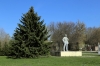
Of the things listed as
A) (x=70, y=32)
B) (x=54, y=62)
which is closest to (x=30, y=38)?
(x=54, y=62)

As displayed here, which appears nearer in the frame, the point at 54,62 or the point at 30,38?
the point at 54,62

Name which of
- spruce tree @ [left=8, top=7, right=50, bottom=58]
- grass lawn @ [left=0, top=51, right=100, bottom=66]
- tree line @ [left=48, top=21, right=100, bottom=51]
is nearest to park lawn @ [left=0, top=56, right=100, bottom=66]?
grass lawn @ [left=0, top=51, right=100, bottom=66]

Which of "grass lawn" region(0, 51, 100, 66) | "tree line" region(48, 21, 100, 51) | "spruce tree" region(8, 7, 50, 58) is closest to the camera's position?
"grass lawn" region(0, 51, 100, 66)

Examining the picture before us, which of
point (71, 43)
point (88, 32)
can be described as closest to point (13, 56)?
point (71, 43)

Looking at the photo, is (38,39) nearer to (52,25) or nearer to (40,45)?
(40,45)

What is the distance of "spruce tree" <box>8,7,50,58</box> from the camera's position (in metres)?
30.8

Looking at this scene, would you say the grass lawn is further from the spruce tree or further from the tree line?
the tree line

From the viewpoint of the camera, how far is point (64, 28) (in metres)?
80.1

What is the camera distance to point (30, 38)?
102 feet

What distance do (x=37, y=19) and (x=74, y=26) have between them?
50249 millimetres

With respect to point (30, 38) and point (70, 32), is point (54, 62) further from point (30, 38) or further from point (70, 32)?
point (70, 32)

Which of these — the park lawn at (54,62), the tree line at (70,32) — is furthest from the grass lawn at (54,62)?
the tree line at (70,32)

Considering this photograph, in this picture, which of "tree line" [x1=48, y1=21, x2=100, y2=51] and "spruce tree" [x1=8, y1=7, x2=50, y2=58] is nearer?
"spruce tree" [x1=8, y1=7, x2=50, y2=58]

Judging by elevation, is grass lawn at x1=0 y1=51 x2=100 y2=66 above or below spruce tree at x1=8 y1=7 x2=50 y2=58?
below
